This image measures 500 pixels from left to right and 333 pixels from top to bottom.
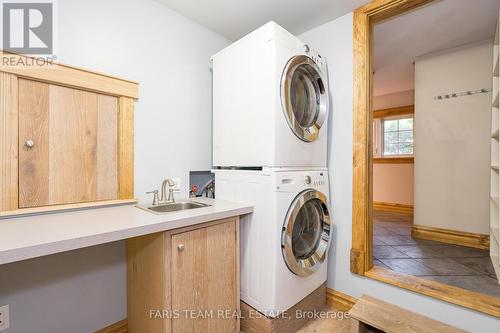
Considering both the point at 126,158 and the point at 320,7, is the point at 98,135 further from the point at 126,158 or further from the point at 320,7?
the point at 320,7

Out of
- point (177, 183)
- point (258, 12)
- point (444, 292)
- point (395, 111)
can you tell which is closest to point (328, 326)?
point (444, 292)

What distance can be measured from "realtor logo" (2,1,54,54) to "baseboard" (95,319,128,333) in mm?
1662

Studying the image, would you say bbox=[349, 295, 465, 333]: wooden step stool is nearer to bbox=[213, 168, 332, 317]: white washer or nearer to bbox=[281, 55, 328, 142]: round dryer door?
bbox=[213, 168, 332, 317]: white washer

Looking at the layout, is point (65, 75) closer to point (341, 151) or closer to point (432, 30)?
point (341, 151)

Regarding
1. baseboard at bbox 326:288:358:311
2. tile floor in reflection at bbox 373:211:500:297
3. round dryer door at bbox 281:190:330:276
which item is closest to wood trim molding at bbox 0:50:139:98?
Result: round dryer door at bbox 281:190:330:276

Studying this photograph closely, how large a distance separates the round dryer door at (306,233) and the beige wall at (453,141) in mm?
2006

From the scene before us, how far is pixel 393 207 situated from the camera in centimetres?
474

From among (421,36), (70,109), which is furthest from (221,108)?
(421,36)

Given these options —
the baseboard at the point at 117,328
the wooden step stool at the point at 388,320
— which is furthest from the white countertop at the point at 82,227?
the wooden step stool at the point at 388,320

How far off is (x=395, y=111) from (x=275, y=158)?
434 centimetres

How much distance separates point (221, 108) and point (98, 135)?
859 mm

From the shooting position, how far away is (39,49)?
1287 mm

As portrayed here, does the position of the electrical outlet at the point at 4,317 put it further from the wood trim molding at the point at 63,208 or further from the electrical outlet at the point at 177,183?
the electrical outlet at the point at 177,183

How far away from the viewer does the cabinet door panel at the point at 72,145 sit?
133 cm
